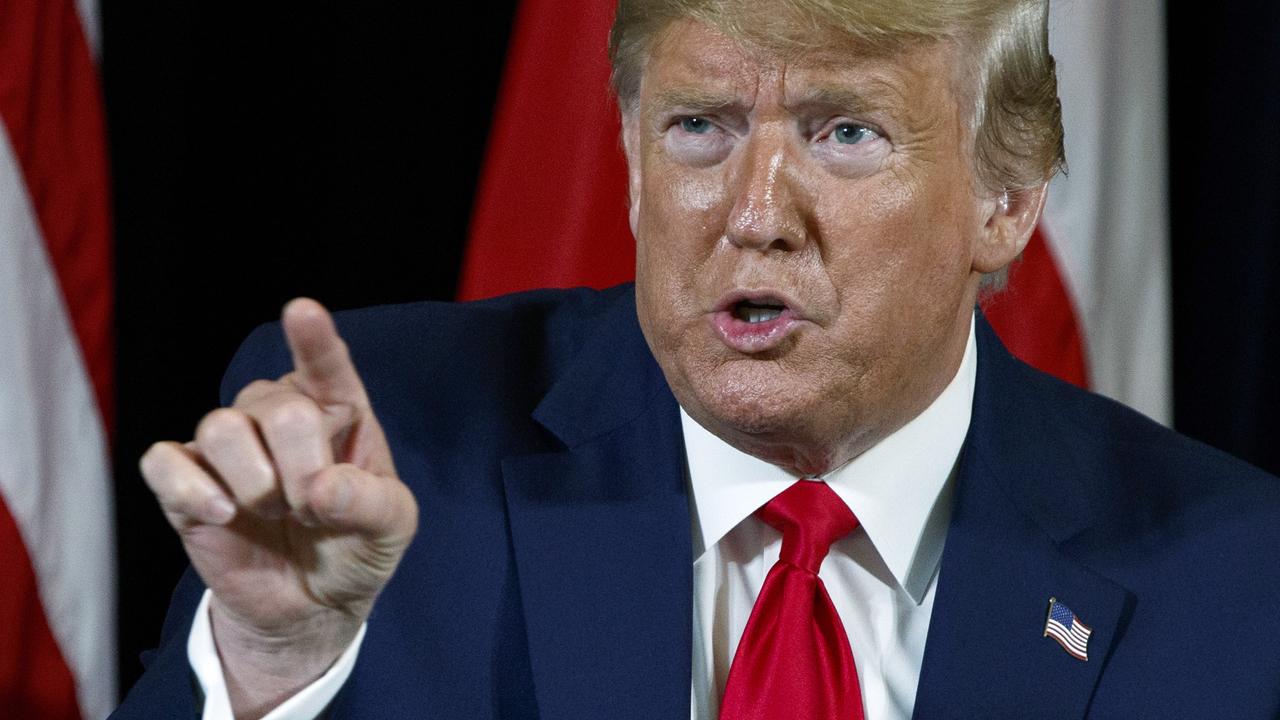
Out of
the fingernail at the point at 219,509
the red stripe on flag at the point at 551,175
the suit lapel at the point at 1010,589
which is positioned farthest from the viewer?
the red stripe on flag at the point at 551,175

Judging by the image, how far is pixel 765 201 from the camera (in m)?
1.49

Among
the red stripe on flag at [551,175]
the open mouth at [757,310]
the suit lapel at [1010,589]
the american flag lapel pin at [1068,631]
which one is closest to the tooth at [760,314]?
the open mouth at [757,310]

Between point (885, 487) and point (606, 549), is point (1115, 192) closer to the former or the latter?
point (885, 487)

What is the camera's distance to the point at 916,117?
1559 mm

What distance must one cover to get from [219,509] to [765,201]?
0.60m

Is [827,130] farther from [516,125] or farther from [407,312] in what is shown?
[516,125]

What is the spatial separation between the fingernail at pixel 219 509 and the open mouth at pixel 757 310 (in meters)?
0.56

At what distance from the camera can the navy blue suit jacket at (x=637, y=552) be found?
157 centimetres

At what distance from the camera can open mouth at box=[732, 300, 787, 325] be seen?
1.52m

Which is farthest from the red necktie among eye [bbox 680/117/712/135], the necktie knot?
eye [bbox 680/117/712/135]

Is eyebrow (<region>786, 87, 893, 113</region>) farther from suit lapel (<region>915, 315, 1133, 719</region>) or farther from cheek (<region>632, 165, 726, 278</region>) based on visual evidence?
suit lapel (<region>915, 315, 1133, 719</region>)

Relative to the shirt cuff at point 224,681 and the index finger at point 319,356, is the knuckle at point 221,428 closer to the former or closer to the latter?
the index finger at point 319,356

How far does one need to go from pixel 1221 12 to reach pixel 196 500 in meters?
1.92

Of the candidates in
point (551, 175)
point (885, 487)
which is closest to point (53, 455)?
point (551, 175)
